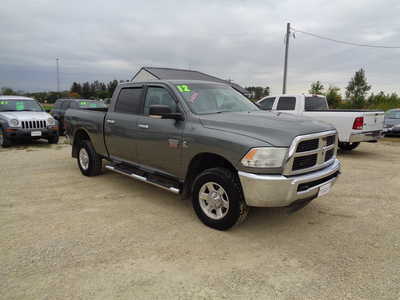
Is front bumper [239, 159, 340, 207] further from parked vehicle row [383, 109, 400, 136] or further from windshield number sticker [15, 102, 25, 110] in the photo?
parked vehicle row [383, 109, 400, 136]

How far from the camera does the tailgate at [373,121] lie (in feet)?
26.3

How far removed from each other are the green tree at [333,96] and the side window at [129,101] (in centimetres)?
4024

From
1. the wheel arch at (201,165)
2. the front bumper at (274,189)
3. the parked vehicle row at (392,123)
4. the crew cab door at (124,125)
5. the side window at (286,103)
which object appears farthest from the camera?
the parked vehicle row at (392,123)

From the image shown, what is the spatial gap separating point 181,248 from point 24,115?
9098 millimetres

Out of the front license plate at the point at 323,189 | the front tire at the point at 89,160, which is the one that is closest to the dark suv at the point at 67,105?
the front tire at the point at 89,160

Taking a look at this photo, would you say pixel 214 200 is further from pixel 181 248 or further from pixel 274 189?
pixel 274 189

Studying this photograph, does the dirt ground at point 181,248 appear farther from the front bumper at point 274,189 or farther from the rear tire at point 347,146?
the rear tire at point 347,146

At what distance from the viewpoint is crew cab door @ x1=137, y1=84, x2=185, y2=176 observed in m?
3.94

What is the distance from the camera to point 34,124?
9.75 metres

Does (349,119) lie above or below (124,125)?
above

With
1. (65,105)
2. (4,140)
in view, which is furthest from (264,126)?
(65,105)

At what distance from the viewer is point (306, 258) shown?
3000mm

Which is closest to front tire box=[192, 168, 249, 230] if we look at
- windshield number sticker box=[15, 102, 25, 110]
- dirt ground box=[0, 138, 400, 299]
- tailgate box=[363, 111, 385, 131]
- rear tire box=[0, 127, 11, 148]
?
dirt ground box=[0, 138, 400, 299]

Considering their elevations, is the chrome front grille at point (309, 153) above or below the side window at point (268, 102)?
below
